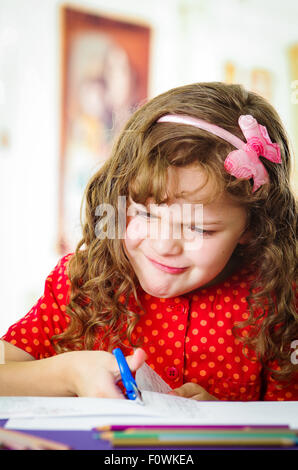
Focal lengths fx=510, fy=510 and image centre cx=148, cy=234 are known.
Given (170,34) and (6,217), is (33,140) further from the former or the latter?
(170,34)

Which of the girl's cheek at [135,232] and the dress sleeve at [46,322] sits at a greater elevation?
the girl's cheek at [135,232]

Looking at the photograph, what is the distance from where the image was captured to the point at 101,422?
0.48m

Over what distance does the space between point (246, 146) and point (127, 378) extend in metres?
0.35

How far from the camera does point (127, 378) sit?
546mm

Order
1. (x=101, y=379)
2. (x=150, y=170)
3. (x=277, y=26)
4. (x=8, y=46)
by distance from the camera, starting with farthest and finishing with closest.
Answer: (x=277, y=26) → (x=8, y=46) → (x=150, y=170) → (x=101, y=379)

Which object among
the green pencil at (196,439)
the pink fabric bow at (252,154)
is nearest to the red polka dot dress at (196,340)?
the pink fabric bow at (252,154)

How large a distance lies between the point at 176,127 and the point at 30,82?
1361mm

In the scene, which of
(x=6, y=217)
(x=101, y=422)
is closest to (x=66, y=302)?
(x=101, y=422)

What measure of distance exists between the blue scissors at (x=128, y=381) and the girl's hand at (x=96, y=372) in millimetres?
19

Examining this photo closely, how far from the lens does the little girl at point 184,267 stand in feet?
2.25

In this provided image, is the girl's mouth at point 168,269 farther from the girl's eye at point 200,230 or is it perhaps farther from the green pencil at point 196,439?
the green pencil at point 196,439

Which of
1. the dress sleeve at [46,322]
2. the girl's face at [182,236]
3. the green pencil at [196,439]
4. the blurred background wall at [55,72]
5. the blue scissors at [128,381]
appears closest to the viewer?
the green pencil at [196,439]

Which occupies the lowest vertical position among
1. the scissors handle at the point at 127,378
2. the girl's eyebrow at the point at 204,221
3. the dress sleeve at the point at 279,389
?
the dress sleeve at the point at 279,389

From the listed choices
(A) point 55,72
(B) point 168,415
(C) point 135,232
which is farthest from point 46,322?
(A) point 55,72
